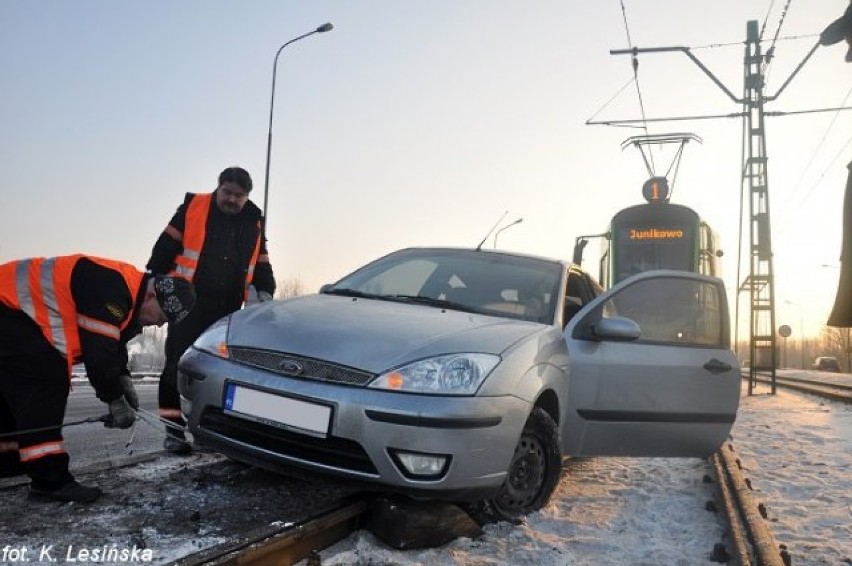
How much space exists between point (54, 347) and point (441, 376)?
1.98 metres

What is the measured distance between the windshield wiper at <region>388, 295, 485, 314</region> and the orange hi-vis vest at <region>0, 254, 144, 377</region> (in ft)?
5.35

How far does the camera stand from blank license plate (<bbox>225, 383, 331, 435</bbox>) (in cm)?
309

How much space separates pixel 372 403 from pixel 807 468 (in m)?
4.39

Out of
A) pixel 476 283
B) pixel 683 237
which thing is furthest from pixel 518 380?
pixel 683 237

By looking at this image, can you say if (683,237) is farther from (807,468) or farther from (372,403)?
(372,403)

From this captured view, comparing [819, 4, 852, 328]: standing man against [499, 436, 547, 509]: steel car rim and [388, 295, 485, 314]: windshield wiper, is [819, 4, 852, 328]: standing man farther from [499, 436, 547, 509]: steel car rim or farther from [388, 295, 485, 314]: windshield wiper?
[388, 295, 485, 314]: windshield wiper

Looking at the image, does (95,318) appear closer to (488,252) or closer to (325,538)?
(325,538)

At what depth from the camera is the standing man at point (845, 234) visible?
186 centimetres

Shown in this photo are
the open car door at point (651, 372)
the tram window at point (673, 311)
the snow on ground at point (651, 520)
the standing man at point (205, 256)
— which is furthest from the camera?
the standing man at point (205, 256)

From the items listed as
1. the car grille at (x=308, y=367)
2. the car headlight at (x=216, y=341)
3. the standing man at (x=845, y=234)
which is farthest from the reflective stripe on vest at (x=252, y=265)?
the standing man at (x=845, y=234)

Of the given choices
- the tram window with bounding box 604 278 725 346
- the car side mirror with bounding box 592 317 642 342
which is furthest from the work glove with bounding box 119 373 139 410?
the tram window with bounding box 604 278 725 346

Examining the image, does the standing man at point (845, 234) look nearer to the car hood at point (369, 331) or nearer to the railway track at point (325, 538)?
the railway track at point (325, 538)

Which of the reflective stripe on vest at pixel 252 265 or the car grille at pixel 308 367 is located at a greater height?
the reflective stripe on vest at pixel 252 265

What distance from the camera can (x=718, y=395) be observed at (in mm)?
4582
